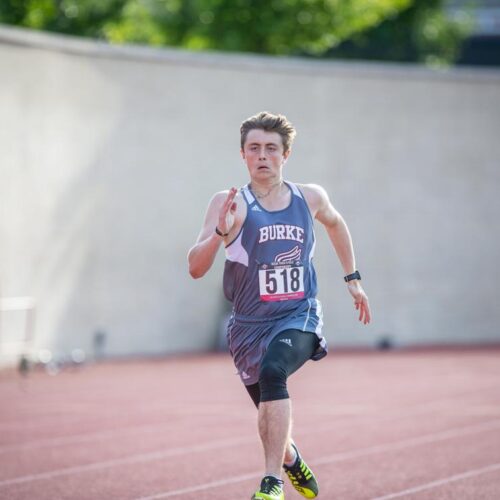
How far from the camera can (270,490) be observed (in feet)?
20.1

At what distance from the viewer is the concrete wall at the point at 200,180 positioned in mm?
17922

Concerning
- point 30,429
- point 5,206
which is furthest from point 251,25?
point 30,429

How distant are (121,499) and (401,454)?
264cm

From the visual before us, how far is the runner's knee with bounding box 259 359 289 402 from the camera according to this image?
6.28 metres

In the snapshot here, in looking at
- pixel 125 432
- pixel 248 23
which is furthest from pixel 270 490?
pixel 248 23

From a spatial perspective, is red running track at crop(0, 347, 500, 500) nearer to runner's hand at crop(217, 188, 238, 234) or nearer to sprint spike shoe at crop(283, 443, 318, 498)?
sprint spike shoe at crop(283, 443, 318, 498)

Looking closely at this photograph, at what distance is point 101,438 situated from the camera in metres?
10.4

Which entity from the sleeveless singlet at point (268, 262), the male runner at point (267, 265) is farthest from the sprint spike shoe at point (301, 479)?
the sleeveless singlet at point (268, 262)

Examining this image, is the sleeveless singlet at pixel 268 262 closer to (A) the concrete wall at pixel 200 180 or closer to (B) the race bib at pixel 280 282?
(B) the race bib at pixel 280 282

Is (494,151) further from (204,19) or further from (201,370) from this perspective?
(204,19)

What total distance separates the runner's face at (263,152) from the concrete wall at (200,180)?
391 inches

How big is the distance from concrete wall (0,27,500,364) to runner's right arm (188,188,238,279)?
9880 millimetres

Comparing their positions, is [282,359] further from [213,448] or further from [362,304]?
[213,448]

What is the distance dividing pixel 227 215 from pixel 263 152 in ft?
1.59
